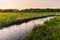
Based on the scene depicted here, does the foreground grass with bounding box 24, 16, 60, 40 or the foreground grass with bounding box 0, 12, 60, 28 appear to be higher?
the foreground grass with bounding box 0, 12, 60, 28

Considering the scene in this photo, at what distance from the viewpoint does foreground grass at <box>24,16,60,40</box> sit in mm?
1575

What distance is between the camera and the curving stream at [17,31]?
5.16 ft

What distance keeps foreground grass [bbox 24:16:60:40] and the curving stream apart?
6 cm

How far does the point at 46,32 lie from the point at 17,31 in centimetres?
29

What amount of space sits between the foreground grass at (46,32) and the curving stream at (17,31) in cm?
6

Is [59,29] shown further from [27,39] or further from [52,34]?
[27,39]

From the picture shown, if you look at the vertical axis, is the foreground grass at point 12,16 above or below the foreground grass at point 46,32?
above

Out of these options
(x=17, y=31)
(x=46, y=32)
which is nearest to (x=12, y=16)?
(x=17, y=31)

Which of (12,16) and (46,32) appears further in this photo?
(12,16)

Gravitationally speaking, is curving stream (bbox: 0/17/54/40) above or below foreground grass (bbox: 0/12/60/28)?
below

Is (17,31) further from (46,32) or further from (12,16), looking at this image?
(46,32)

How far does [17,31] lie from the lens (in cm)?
163

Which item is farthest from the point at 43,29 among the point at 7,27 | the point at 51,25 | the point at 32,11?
the point at 7,27

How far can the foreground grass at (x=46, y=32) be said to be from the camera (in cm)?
158
